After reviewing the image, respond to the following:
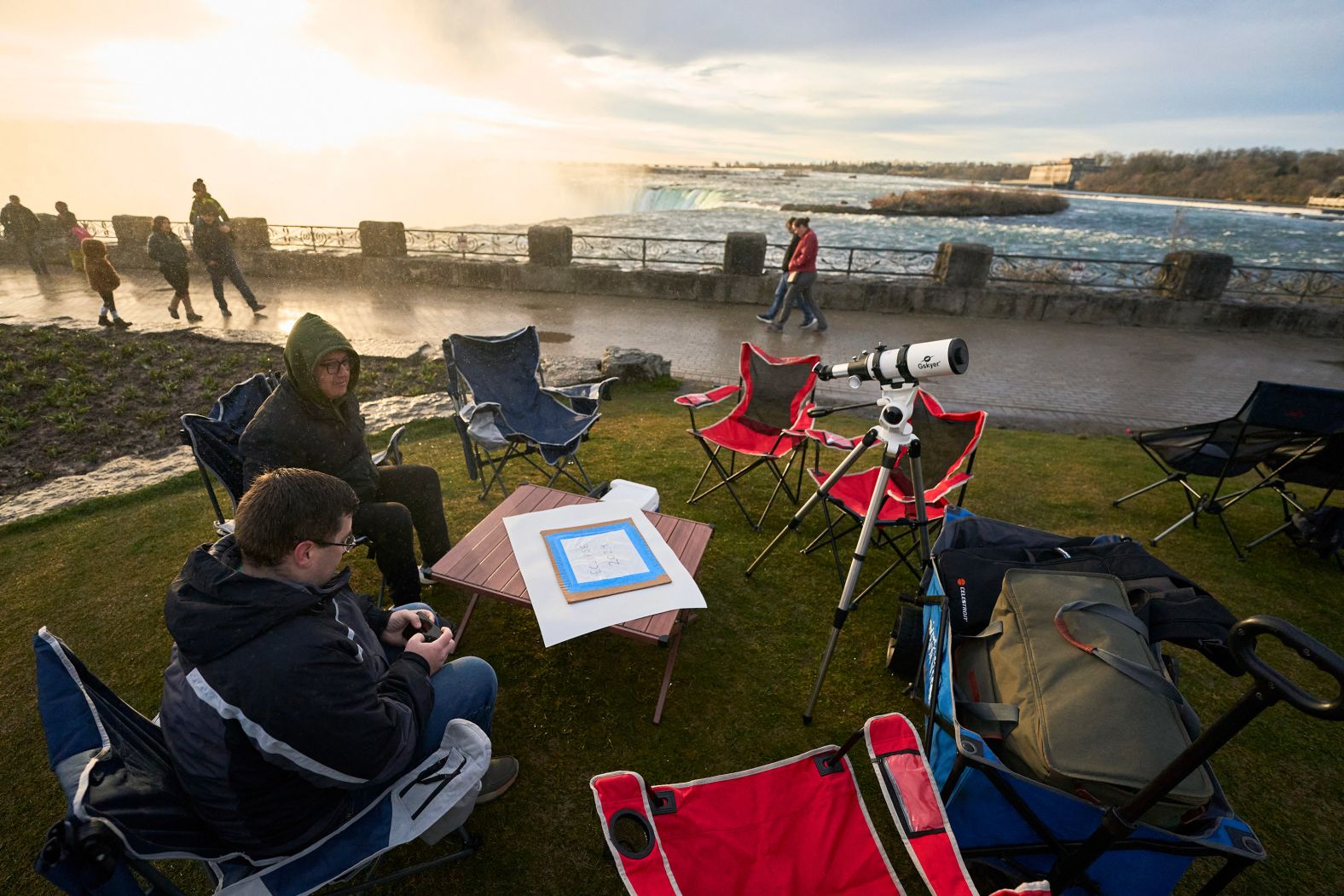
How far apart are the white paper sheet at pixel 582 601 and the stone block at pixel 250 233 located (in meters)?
12.1

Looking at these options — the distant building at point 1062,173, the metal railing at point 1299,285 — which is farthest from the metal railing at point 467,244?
the distant building at point 1062,173

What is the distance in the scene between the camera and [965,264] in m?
10.6

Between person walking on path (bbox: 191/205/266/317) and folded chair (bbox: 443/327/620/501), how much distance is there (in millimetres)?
6651

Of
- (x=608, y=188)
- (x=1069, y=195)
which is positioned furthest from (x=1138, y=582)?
(x=1069, y=195)

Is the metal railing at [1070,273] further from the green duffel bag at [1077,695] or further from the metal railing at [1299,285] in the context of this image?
the green duffel bag at [1077,695]

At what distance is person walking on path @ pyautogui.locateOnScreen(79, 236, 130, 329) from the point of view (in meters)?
7.63

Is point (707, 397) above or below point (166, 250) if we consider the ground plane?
below

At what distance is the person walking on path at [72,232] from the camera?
1020 cm

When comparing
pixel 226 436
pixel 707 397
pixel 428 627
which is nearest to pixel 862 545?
pixel 428 627

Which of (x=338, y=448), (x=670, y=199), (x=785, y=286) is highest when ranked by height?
(x=670, y=199)

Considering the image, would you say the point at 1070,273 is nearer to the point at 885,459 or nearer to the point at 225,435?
the point at 885,459

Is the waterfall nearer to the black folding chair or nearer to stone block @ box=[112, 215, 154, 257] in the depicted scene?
stone block @ box=[112, 215, 154, 257]

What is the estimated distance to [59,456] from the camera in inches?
183

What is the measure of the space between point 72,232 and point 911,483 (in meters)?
14.6
